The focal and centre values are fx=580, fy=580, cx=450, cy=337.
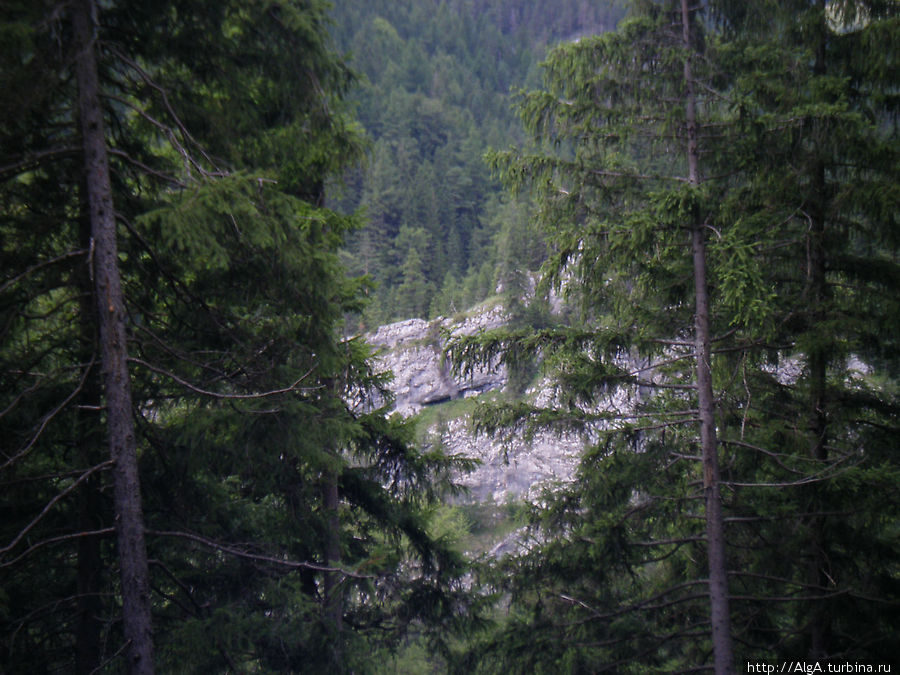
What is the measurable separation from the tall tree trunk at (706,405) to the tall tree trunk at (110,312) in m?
5.02

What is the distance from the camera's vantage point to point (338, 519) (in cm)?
806

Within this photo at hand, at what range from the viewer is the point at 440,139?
8275 cm

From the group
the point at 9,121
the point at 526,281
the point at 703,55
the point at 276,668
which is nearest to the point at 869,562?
the point at 703,55

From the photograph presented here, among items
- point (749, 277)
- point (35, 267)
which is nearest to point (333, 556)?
point (35, 267)

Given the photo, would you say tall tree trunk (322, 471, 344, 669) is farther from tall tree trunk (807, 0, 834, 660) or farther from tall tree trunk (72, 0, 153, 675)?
tall tree trunk (807, 0, 834, 660)

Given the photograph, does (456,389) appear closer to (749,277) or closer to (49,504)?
(749,277)

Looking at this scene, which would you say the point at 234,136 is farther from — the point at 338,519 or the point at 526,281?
the point at 526,281

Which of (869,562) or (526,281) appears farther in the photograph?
(526,281)

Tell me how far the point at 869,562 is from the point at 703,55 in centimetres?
541

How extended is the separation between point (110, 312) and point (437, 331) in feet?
11.0

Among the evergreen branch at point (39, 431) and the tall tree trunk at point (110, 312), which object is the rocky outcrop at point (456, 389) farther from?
the evergreen branch at point (39, 431)

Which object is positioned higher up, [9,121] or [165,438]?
[9,121]

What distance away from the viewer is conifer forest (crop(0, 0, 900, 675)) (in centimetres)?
417

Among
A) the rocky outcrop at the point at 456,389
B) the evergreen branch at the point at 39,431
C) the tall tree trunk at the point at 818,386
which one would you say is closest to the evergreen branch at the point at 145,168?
the evergreen branch at the point at 39,431
